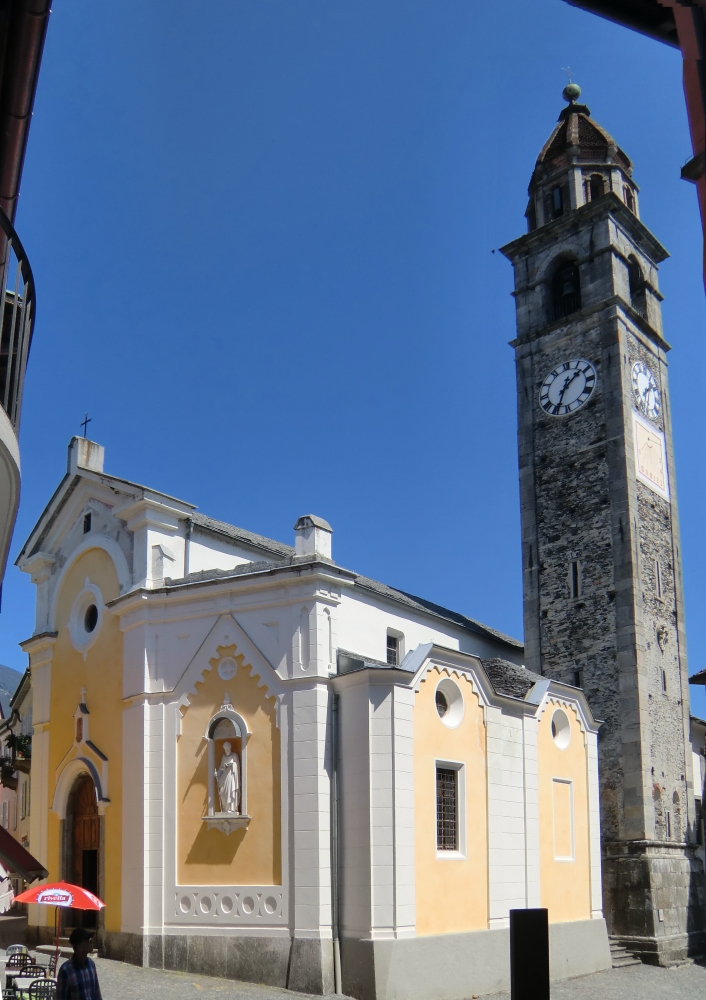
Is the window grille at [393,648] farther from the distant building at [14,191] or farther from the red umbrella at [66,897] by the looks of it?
the distant building at [14,191]

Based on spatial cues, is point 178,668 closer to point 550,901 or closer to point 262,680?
point 262,680

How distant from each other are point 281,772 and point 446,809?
3400 millimetres

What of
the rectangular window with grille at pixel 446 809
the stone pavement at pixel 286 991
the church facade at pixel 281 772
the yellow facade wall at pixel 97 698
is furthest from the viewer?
the yellow facade wall at pixel 97 698

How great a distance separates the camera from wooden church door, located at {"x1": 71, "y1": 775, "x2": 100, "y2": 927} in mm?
23203

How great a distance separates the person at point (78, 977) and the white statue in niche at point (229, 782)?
10.4m

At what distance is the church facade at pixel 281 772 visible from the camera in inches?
768

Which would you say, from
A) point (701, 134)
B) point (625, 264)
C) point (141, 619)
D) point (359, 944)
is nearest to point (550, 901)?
point (359, 944)

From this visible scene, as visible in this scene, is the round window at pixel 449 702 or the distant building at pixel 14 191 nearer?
the distant building at pixel 14 191

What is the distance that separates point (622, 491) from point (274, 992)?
16441mm

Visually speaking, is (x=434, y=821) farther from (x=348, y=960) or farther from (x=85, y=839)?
(x=85, y=839)

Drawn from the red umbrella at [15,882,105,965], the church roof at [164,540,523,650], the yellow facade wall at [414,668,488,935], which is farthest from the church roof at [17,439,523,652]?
the red umbrella at [15,882,105,965]

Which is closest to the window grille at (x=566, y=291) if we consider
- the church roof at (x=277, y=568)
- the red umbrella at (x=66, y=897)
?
the church roof at (x=277, y=568)

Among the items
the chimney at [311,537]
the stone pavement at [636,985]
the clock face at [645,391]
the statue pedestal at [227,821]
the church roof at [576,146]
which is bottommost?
the stone pavement at [636,985]

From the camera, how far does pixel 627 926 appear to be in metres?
26.7
